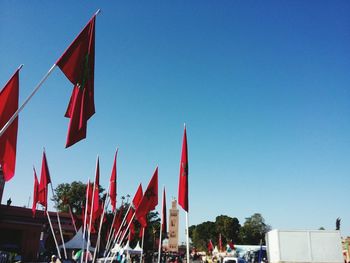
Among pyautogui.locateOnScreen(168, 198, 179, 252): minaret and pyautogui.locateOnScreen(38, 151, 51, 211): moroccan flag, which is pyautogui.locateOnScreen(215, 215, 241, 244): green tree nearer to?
pyautogui.locateOnScreen(168, 198, 179, 252): minaret

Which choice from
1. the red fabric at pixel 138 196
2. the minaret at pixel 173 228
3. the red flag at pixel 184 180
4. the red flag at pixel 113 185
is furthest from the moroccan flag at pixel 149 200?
the minaret at pixel 173 228

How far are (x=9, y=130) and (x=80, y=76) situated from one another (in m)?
2.21

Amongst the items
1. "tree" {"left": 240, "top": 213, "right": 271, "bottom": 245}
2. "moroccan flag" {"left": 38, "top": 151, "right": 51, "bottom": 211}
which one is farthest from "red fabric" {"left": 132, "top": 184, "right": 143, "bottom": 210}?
"tree" {"left": 240, "top": 213, "right": 271, "bottom": 245}

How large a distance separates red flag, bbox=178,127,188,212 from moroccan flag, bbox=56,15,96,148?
385 cm

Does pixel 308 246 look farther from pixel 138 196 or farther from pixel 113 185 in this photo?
pixel 113 185

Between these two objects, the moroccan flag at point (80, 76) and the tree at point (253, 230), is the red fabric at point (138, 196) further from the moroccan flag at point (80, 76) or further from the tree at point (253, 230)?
the tree at point (253, 230)

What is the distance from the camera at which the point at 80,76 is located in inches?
307

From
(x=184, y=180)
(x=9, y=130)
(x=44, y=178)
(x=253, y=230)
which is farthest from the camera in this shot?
(x=253, y=230)

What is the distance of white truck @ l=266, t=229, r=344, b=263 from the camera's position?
14789mm

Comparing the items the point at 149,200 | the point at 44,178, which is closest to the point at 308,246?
the point at 149,200

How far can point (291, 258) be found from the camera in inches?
602

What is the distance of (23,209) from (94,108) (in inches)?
1377

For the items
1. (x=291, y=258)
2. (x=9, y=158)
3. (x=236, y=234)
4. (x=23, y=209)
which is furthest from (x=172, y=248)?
(x=9, y=158)

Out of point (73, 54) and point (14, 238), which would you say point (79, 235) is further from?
point (73, 54)
